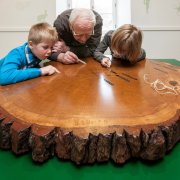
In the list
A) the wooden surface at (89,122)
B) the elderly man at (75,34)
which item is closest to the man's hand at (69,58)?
the elderly man at (75,34)

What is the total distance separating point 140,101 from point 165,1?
7.79 ft

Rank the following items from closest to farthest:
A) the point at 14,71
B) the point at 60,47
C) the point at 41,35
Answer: the point at 14,71, the point at 41,35, the point at 60,47

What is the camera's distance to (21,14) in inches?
120

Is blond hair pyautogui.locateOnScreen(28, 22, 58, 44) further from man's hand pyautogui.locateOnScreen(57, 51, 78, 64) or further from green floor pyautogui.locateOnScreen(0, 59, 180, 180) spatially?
green floor pyautogui.locateOnScreen(0, 59, 180, 180)

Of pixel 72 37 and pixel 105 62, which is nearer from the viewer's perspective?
pixel 105 62

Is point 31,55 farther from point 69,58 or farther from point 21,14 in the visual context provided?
point 21,14

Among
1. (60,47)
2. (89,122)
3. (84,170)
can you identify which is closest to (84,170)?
(84,170)

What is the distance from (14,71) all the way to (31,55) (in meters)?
0.19

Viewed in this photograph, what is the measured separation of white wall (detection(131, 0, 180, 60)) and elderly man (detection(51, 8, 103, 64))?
4.45 feet

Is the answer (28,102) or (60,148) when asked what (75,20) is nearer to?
(28,102)

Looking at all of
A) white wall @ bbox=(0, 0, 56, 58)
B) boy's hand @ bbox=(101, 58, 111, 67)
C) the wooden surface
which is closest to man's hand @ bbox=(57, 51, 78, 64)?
boy's hand @ bbox=(101, 58, 111, 67)

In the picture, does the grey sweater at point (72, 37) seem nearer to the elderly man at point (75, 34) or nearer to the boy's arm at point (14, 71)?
the elderly man at point (75, 34)

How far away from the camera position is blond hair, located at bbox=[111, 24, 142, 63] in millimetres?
1450

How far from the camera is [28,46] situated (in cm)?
142
